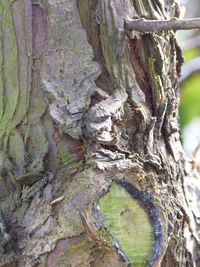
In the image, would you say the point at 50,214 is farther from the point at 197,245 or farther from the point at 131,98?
the point at 197,245

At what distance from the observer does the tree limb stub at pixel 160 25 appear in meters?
1.14

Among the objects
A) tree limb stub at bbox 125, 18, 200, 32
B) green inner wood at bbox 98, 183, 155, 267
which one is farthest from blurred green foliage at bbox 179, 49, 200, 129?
green inner wood at bbox 98, 183, 155, 267

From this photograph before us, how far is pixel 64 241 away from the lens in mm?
1049

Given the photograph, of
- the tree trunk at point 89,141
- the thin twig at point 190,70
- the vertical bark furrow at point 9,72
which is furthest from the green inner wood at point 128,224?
the thin twig at point 190,70

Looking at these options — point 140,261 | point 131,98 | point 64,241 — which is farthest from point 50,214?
point 131,98

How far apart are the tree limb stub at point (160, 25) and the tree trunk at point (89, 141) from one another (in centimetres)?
2

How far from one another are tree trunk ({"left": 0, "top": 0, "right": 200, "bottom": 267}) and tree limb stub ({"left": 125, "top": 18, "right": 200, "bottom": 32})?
2 centimetres

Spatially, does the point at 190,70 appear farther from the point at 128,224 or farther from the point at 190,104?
the point at 128,224

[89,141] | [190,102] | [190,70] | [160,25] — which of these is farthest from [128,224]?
[190,102]

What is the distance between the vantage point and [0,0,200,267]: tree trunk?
1.04m

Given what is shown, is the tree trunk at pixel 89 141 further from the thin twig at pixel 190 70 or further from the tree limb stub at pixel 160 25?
the thin twig at pixel 190 70

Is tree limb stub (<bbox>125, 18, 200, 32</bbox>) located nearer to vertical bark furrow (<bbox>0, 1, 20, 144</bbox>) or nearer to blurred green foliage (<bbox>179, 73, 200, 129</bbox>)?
vertical bark furrow (<bbox>0, 1, 20, 144</bbox>)

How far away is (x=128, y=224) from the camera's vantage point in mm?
1033

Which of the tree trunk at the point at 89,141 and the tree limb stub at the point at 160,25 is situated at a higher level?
the tree limb stub at the point at 160,25
